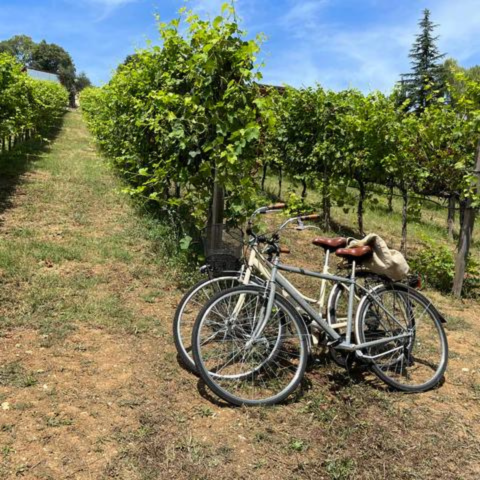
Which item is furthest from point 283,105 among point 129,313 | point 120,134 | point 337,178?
Answer: point 129,313

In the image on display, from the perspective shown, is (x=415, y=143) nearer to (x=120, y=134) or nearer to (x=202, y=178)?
(x=202, y=178)

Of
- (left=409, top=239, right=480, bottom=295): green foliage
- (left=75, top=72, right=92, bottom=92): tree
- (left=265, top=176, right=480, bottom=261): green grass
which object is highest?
(left=75, top=72, right=92, bottom=92): tree

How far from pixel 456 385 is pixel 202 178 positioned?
Answer: 9.76 feet

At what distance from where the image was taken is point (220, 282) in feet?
11.1

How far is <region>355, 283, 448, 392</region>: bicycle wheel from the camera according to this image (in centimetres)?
319

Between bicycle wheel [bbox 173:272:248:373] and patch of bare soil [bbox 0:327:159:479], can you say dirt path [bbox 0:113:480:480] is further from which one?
bicycle wheel [bbox 173:272:248:373]

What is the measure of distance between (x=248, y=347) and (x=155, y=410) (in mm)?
699

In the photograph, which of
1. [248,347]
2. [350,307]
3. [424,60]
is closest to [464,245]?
[350,307]

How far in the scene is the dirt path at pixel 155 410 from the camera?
7.80ft

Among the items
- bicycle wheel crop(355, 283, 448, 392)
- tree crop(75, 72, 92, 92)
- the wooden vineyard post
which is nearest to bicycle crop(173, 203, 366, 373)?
bicycle wheel crop(355, 283, 448, 392)

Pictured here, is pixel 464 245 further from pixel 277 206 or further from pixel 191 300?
pixel 191 300

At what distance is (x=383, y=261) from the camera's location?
3.22 metres

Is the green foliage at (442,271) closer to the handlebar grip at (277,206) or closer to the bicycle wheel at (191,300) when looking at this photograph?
the bicycle wheel at (191,300)

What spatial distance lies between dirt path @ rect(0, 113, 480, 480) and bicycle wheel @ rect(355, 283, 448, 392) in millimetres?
141
